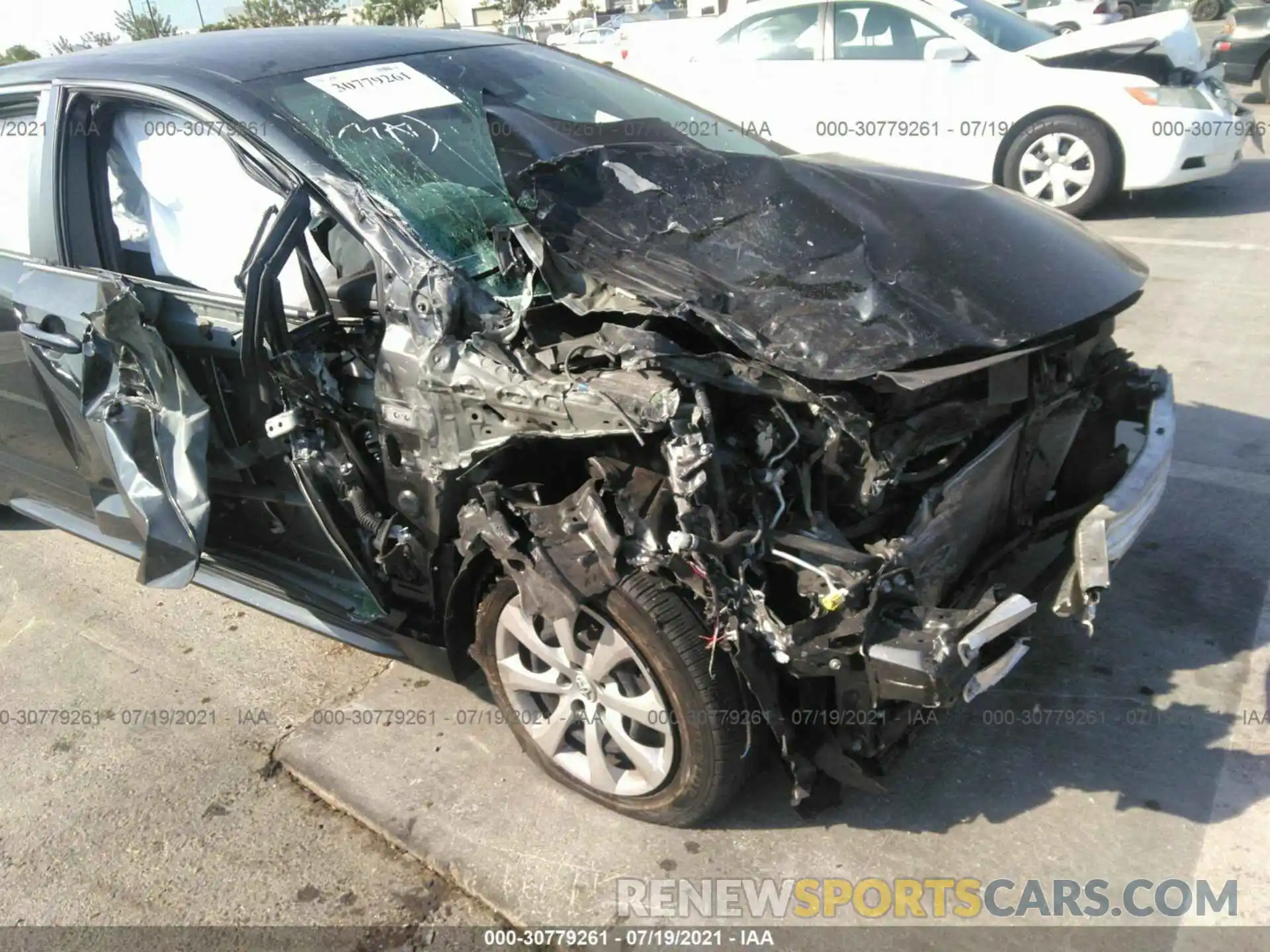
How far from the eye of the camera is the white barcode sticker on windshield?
2.75 m

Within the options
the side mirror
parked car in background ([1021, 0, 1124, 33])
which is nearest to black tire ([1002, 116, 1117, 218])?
the side mirror

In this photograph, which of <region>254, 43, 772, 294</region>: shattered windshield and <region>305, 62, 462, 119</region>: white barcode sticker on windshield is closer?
<region>254, 43, 772, 294</region>: shattered windshield

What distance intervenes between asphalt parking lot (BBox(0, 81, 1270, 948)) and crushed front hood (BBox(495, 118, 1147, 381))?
3.77 ft

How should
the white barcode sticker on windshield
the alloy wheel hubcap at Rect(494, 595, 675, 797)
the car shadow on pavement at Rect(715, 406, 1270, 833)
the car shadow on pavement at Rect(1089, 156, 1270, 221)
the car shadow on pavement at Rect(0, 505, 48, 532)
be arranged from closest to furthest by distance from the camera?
the alloy wheel hubcap at Rect(494, 595, 675, 797)
the car shadow on pavement at Rect(715, 406, 1270, 833)
the white barcode sticker on windshield
the car shadow on pavement at Rect(0, 505, 48, 532)
the car shadow on pavement at Rect(1089, 156, 1270, 221)

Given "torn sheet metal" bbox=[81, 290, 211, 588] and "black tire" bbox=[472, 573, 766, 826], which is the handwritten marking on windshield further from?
"black tire" bbox=[472, 573, 766, 826]

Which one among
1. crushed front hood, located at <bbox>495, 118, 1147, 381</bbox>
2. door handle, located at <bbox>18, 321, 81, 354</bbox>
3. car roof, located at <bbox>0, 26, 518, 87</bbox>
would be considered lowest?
door handle, located at <bbox>18, 321, 81, 354</bbox>

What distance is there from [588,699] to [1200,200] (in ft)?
24.8

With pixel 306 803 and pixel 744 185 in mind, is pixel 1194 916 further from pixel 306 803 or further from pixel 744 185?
pixel 306 803

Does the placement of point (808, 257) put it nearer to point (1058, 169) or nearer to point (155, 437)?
point (155, 437)

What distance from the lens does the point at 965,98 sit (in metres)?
7.18

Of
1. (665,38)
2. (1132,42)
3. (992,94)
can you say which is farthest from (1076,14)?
(665,38)

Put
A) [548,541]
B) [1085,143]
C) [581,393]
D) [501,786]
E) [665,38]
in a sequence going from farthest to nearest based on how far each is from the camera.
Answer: [665,38] < [1085,143] < [501,786] < [548,541] < [581,393]

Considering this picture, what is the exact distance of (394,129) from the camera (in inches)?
107

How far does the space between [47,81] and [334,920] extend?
267cm
